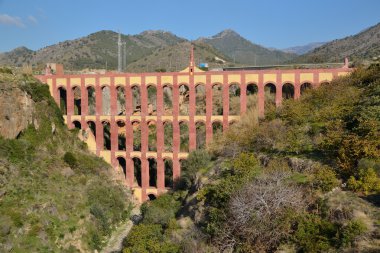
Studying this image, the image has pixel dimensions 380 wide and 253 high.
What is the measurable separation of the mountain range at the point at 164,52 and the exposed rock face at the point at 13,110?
61.2ft

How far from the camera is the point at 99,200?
30422mm

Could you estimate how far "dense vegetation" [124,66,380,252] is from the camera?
15.2 metres

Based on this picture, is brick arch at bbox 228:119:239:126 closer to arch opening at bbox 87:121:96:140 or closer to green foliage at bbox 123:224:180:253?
arch opening at bbox 87:121:96:140

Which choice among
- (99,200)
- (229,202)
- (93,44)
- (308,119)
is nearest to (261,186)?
(229,202)

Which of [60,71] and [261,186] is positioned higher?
[60,71]

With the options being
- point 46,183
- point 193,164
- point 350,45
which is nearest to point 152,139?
point 193,164

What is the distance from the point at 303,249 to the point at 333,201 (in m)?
2.73

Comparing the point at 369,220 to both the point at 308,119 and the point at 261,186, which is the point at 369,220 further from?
the point at 308,119

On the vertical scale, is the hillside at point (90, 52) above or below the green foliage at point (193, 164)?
above

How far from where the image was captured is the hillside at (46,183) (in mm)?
23778

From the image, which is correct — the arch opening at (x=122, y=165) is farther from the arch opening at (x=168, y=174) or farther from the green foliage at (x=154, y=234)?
the green foliage at (x=154, y=234)

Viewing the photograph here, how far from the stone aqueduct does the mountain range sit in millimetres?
15337

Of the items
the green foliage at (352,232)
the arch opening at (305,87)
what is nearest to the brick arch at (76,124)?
the arch opening at (305,87)

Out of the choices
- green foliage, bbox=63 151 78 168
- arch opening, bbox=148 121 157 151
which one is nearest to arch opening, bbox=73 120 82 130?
green foliage, bbox=63 151 78 168
